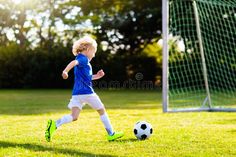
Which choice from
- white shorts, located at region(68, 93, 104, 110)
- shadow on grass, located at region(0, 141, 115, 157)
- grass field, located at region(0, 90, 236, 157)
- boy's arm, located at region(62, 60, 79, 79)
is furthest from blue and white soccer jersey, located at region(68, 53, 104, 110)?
shadow on grass, located at region(0, 141, 115, 157)

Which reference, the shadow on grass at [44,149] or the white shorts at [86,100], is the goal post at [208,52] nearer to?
the white shorts at [86,100]

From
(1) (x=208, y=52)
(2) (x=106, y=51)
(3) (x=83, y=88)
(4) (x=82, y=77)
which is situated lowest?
(3) (x=83, y=88)

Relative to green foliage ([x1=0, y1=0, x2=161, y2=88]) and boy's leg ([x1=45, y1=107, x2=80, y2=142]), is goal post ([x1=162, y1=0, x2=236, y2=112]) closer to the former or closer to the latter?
green foliage ([x1=0, y1=0, x2=161, y2=88])

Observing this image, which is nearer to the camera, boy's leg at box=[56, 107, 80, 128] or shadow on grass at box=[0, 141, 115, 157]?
shadow on grass at box=[0, 141, 115, 157]

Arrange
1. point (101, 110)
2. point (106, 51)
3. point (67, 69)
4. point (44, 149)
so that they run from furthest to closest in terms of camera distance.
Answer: point (106, 51), point (101, 110), point (67, 69), point (44, 149)

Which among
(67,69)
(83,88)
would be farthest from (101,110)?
(67,69)

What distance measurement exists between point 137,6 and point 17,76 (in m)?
7.77

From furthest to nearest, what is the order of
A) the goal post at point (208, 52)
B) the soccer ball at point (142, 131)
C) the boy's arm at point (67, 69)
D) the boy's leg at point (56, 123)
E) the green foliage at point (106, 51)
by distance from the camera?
the green foliage at point (106, 51), the goal post at point (208, 52), the soccer ball at point (142, 131), the boy's leg at point (56, 123), the boy's arm at point (67, 69)

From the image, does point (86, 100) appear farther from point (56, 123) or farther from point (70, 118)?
point (56, 123)

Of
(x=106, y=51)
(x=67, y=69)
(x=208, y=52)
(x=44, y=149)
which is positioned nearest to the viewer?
(x=44, y=149)

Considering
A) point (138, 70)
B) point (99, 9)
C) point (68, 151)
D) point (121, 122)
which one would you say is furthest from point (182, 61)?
point (68, 151)

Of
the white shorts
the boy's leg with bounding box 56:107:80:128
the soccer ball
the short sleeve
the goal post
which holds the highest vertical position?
the goal post

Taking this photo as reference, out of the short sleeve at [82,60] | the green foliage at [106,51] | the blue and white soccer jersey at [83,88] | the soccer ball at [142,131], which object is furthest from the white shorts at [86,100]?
the green foliage at [106,51]

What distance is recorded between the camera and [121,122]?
835 centimetres
